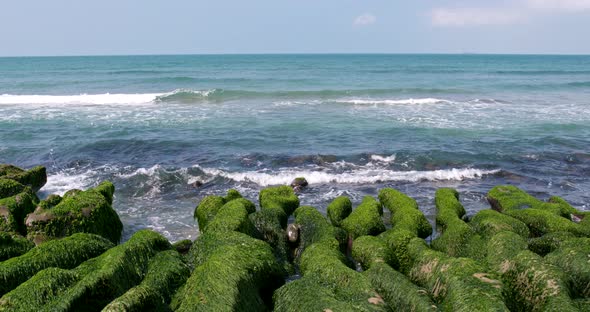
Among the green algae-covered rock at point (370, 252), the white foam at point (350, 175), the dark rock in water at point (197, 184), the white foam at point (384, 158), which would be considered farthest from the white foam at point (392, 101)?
the green algae-covered rock at point (370, 252)

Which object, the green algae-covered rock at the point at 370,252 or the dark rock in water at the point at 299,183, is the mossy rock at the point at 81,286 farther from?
the dark rock in water at the point at 299,183

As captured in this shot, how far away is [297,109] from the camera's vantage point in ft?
103

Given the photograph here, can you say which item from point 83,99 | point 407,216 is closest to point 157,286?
point 407,216

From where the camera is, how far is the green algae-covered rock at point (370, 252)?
7621 millimetres

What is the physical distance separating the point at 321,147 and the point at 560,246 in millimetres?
12921

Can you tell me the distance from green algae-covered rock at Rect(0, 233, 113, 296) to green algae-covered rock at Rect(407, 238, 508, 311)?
18.9 ft

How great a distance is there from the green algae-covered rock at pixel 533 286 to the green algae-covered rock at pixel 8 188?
36.5 ft

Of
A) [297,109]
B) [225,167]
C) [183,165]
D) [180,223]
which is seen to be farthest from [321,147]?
[297,109]

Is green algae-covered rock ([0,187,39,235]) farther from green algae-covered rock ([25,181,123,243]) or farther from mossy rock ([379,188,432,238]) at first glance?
mossy rock ([379,188,432,238])

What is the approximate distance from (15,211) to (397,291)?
8.11m

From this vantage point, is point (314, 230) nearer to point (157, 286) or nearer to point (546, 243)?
point (157, 286)

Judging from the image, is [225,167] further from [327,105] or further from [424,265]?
[327,105]

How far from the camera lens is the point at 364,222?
9367 mm

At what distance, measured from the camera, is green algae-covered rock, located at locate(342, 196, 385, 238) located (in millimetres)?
9237
